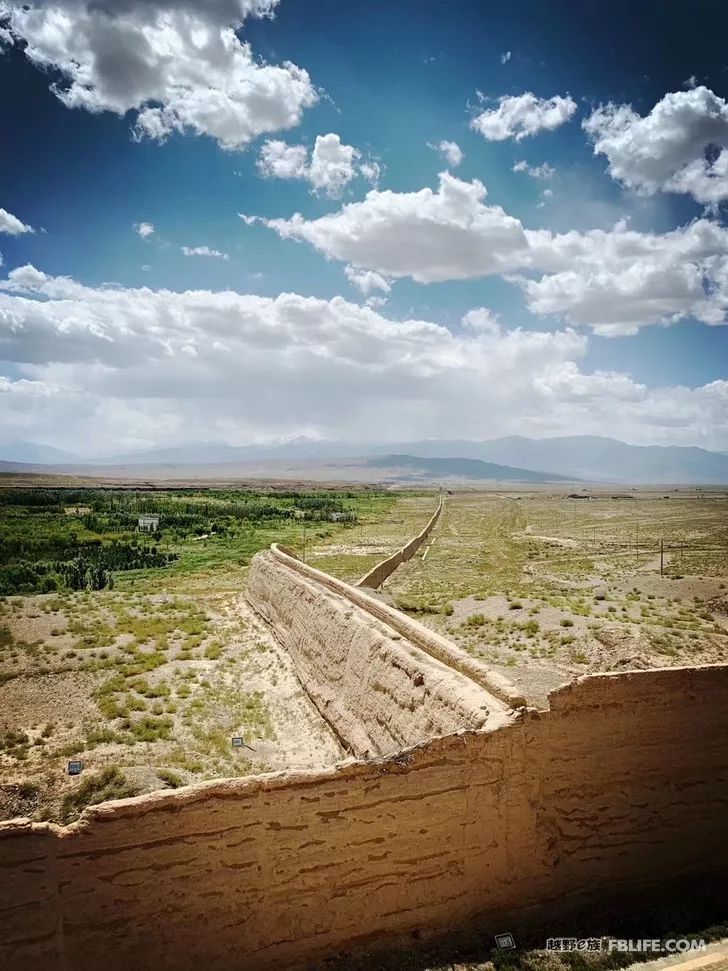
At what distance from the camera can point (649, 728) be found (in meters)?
8.63

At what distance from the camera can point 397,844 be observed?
741 centimetres

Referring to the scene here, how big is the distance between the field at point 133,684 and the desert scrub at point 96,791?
0.09 feet

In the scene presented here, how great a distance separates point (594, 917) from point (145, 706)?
10539 mm

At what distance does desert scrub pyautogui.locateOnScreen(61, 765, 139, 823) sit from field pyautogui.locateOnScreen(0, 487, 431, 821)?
0.09ft

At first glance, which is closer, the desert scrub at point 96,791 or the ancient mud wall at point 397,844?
the ancient mud wall at point 397,844

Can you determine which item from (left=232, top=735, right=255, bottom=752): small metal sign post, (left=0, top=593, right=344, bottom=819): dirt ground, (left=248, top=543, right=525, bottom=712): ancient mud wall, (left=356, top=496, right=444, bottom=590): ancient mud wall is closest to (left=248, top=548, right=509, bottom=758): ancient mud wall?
(left=248, top=543, right=525, bottom=712): ancient mud wall

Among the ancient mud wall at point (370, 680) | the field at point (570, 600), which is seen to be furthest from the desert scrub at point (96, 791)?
the field at point (570, 600)

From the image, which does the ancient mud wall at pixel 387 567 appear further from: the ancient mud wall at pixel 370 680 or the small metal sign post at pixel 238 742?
the small metal sign post at pixel 238 742

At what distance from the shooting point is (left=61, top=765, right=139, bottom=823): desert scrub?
1005 cm

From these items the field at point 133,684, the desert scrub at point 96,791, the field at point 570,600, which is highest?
the field at point 570,600

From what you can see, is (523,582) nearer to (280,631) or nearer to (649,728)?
(280,631)

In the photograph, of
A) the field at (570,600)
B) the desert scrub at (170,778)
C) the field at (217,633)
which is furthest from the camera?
the field at (570,600)

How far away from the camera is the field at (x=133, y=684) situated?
455 inches

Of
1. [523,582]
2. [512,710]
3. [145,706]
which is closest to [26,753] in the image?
[145,706]
